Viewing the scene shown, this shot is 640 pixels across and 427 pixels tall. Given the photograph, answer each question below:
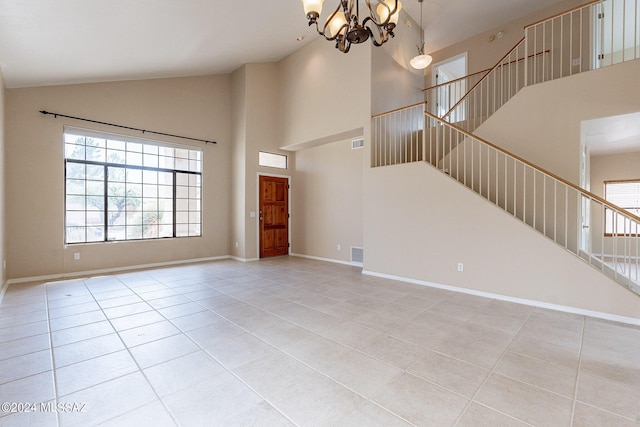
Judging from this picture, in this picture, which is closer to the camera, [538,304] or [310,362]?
[310,362]

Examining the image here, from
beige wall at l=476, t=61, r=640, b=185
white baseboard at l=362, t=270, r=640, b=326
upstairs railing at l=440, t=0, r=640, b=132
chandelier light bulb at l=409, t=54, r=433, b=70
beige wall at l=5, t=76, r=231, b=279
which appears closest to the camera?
white baseboard at l=362, t=270, r=640, b=326

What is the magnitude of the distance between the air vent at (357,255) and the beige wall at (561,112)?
3.27 m

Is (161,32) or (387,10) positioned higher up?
(161,32)

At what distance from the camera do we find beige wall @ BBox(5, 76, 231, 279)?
15.5ft

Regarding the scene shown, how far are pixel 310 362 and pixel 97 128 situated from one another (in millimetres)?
5979

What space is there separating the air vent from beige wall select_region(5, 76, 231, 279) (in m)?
3.33

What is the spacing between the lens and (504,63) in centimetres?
619

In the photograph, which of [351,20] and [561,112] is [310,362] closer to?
[351,20]

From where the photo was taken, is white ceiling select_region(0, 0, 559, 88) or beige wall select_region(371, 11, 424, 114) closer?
white ceiling select_region(0, 0, 559, 88)

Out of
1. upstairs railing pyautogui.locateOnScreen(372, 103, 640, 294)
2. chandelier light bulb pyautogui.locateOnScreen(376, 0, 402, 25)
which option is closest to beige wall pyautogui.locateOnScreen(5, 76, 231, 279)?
upstairs railing pyautogui.locateOnScreen(372, 103, 640, 294)

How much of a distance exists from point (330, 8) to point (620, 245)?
878 centimetres

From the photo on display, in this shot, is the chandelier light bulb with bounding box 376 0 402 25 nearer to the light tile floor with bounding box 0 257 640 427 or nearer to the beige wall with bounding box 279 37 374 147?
the beige wall with bounding box 279 37 374 147

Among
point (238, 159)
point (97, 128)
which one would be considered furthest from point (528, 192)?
point (97, 128)

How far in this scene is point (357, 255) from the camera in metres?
6.37
